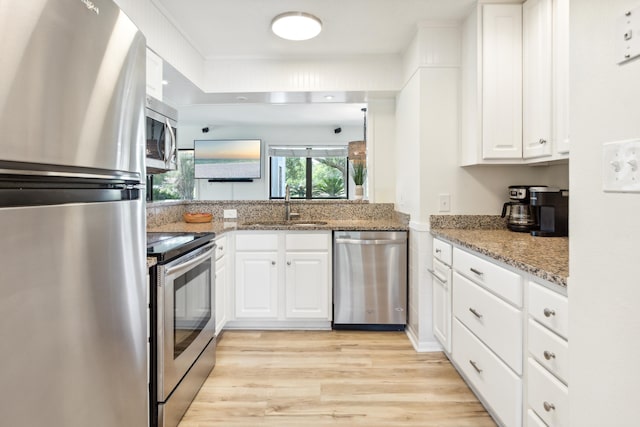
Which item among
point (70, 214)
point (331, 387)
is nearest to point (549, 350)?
point (331, 387)

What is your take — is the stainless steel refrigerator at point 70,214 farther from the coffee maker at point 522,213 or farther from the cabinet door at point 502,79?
the coffee maker at point 522,213

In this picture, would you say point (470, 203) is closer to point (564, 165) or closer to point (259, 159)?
point (564, 165)

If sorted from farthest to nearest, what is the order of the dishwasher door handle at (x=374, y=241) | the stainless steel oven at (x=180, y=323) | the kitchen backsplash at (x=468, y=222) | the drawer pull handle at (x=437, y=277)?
1. the dishwasher door handle at (x=374, y=241)
2. the kitchen backsplash at (x=468, y=222)
3. the drawer pull handle at (x=437, y=277)
4. the stainless steel oven at (x=180, y=323)

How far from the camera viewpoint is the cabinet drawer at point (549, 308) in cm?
117

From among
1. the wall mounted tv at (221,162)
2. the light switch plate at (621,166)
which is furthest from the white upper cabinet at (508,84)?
the wall mounted tv at (221,162)

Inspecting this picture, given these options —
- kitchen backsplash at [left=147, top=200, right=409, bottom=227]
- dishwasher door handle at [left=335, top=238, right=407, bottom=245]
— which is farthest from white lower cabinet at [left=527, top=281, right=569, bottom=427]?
kitchen backsplash at [left=147, top=200, right=409, bottom=227]

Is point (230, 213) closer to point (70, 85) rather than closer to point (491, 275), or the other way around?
point (491, 275)

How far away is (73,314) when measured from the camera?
85cm

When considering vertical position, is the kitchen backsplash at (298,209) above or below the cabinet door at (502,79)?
below

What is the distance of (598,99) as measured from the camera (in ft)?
2.71

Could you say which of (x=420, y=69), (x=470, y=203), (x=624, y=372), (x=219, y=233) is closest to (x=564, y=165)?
(x=470, y=203)

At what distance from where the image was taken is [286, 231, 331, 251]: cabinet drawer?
2.93m

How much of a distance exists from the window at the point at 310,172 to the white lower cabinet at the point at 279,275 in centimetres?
A: 362

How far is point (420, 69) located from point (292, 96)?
46.5 inches
